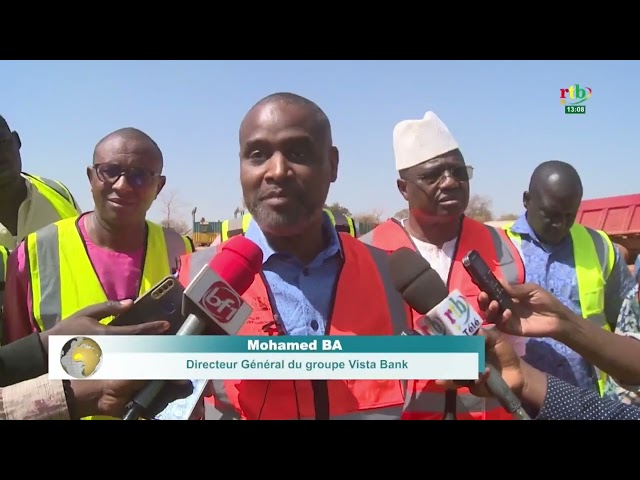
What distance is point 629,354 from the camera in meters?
2.71

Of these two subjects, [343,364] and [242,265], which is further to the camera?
[343,364]

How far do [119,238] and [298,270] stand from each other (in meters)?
0.77

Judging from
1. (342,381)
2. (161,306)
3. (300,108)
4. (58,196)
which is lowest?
(342,381)

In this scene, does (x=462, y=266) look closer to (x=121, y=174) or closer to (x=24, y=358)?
(x=121, y=174)

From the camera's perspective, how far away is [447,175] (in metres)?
2.69

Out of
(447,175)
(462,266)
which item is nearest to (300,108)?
(447,175)

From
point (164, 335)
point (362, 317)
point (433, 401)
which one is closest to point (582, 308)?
point (433, 401)

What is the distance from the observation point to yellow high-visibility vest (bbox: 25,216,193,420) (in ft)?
8.69

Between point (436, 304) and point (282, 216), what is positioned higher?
point (282, 216)

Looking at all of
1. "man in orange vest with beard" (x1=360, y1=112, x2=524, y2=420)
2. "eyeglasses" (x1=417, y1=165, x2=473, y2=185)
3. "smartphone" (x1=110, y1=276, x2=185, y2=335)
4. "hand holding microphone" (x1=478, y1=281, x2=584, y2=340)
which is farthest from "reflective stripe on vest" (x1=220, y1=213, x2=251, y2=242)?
"hand holding microphone" (x1=478, y1=281, x2=584, y2=340)

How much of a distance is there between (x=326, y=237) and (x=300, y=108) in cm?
54

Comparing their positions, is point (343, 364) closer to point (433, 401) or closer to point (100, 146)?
point (433, 401)

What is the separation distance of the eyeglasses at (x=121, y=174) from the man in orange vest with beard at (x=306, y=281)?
1.25 feet

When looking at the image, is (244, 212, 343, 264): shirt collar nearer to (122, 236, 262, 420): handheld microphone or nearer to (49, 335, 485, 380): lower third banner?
(122, 236, 262, 420): handheld microphone
